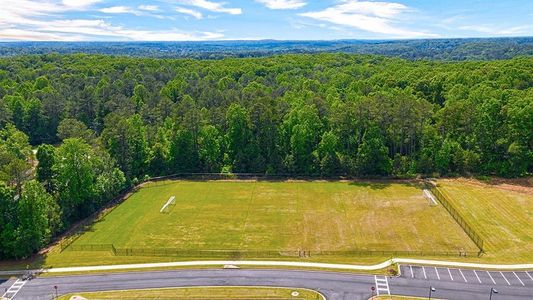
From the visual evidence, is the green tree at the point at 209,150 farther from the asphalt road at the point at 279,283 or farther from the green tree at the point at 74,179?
the asphalt road at the point at 279,283

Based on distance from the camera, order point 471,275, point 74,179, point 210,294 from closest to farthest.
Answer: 1. point 210,294
2. point 471,275
3. point 74,179

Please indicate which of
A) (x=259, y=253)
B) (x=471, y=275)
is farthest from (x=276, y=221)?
(x=471, y=275)

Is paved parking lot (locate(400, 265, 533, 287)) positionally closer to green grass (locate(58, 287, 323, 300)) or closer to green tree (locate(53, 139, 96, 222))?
green grass (locate(58, 287, 323, 300))

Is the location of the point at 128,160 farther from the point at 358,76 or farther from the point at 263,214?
the point at 358,76

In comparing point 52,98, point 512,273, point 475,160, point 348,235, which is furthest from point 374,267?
point 52,98

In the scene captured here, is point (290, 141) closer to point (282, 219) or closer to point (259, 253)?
point (282, 219)

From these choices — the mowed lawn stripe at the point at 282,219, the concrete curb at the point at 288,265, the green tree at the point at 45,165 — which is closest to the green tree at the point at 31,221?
the concrete curb at the point at 288,265
